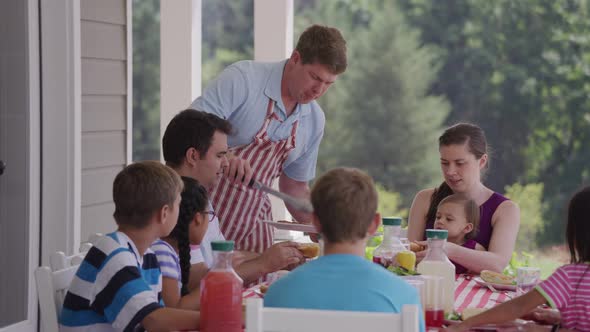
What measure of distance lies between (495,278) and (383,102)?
1493 cm

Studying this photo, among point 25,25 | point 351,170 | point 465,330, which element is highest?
point 25,25

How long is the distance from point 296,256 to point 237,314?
685 millimetres

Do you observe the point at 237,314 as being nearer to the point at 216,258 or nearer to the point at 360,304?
the point at 216,258

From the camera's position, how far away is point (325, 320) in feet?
5.21

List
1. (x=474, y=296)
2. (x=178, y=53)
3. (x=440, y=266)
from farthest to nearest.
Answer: (x=178, y=53)
(x=474, y=296)
(x=440, y=266)

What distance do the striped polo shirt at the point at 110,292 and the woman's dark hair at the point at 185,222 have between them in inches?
12.5

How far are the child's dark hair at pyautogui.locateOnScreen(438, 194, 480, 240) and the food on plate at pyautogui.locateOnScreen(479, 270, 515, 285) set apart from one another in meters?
0.36

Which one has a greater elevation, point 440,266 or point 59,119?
point 59,119

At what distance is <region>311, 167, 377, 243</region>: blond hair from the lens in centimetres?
183

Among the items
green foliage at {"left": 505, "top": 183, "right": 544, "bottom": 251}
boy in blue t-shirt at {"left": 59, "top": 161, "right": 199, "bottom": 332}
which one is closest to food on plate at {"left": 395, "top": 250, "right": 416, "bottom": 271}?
boy in blue t-shirt at {"left": 59, "top": 161, "right": 199, "bottom": 332}

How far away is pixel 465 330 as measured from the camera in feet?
6.77

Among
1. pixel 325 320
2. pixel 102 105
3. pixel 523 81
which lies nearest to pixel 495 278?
pixel 325 320

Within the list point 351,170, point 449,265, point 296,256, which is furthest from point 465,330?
point 296,256

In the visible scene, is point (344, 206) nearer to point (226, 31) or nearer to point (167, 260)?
point (167, 260)
